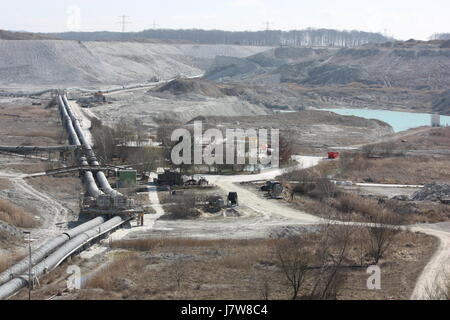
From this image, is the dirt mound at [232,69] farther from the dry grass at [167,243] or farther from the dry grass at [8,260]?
the dry grass at [8,260]

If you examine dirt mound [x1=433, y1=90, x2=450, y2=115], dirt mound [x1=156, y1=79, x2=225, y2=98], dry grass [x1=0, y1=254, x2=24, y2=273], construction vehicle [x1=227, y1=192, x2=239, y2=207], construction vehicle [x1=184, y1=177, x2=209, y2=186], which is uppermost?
dirt mound [x1=156, y1=79, x2=225, y2=98]

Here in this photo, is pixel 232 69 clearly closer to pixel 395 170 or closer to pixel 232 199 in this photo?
pixel 395 170

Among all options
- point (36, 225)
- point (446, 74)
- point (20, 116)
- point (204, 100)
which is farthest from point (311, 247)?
point (446, 74)

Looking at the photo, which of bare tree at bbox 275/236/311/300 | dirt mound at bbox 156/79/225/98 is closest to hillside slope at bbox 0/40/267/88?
dirt mound at bbox 156/79/225/98

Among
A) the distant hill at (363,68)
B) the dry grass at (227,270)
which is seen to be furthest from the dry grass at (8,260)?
the distant hill at (363,68)

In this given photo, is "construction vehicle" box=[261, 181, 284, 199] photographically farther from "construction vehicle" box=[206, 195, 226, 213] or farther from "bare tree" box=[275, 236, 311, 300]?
"bare tree" box=[275, 236, 311, 300]

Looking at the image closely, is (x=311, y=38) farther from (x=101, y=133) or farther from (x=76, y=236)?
(x=76, y=236)

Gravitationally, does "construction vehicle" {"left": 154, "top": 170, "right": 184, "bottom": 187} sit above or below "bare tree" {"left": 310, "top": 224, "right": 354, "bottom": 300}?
above
